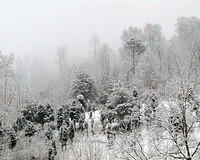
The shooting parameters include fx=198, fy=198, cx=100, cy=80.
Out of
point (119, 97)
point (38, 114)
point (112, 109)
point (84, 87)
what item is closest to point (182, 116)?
point (119, 97)

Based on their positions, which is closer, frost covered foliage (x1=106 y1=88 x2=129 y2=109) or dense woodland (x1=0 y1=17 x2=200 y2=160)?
dense woodland (x1=0 y1=17 x2=200 y2=160)

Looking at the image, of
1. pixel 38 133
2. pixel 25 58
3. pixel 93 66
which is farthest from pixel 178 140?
pixel 25 58

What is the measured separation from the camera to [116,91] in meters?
15.6

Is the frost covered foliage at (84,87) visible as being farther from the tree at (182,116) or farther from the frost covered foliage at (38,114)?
Answer: the tree at (182,116)

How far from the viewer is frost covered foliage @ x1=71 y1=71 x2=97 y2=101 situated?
21891 millimetres

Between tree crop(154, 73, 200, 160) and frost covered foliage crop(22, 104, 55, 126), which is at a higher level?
tree crop(154, 73, 200, 160)

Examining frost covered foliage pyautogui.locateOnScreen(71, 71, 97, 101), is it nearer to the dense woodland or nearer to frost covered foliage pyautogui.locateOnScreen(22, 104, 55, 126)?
the dense woodland

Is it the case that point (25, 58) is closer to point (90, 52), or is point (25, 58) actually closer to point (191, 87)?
point (90, 52)

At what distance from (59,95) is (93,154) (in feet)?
78.3

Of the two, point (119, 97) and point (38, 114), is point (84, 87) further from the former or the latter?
point (119, 97)

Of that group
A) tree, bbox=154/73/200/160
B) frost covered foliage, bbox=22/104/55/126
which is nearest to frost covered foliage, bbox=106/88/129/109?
frost covered foliage, bbox=22/104/55/126

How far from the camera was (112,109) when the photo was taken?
50.3 feet

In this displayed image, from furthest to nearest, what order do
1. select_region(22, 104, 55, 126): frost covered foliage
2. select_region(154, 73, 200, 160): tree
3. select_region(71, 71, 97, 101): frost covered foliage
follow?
select_region(71, 71, 97, 101): frost covered foliage
select_region(22, 104, 55, 126): frost covered foliage
select_region(154, 73, 200, 160): tree


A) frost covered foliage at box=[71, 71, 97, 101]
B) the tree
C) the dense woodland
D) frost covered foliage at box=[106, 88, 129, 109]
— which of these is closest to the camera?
the tree
